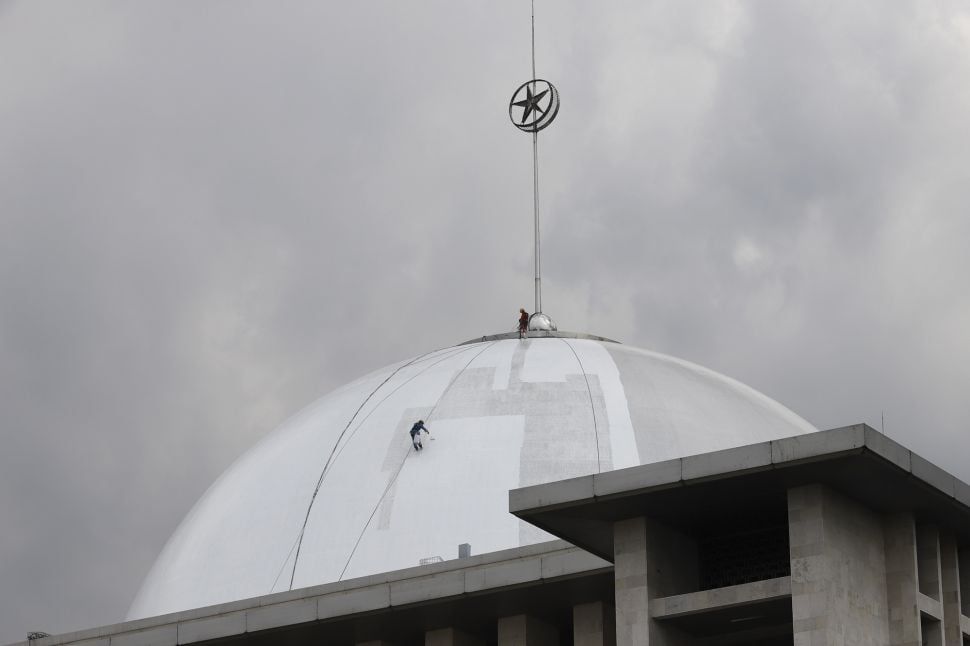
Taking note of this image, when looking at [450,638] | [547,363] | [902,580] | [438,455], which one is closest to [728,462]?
[902,580]

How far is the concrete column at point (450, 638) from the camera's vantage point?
31281mm

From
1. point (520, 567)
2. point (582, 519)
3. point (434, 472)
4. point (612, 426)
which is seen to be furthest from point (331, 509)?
point (582, 519)

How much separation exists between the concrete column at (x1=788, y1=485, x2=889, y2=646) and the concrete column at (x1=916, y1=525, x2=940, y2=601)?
0.82 m

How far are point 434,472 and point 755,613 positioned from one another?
11288 millimetres

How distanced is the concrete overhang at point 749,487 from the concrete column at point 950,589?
9.8 inches

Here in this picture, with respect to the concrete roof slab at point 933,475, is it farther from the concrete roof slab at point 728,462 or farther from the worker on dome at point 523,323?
the worker on dome at point 523,323

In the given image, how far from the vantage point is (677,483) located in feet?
85.6

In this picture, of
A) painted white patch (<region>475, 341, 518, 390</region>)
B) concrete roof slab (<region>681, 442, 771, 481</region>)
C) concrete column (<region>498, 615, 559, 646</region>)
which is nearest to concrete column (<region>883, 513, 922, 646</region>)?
concrete roof slab (<region>681, 442, 771, 481</region>)

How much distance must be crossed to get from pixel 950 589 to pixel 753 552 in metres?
2.80

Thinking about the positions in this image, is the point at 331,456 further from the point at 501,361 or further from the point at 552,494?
the point at 552,494

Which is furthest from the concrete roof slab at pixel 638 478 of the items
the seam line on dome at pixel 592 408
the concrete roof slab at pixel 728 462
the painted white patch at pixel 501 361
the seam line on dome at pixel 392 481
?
the painted white patch at pixel 501 361

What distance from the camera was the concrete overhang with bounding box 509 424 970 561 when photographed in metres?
25.3

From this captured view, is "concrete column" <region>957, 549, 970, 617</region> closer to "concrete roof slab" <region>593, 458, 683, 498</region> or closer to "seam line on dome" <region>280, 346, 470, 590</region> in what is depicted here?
"concrete roof slab" <region>593, 458, 683, 498</region>

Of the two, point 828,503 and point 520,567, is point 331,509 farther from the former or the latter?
point 828,503
